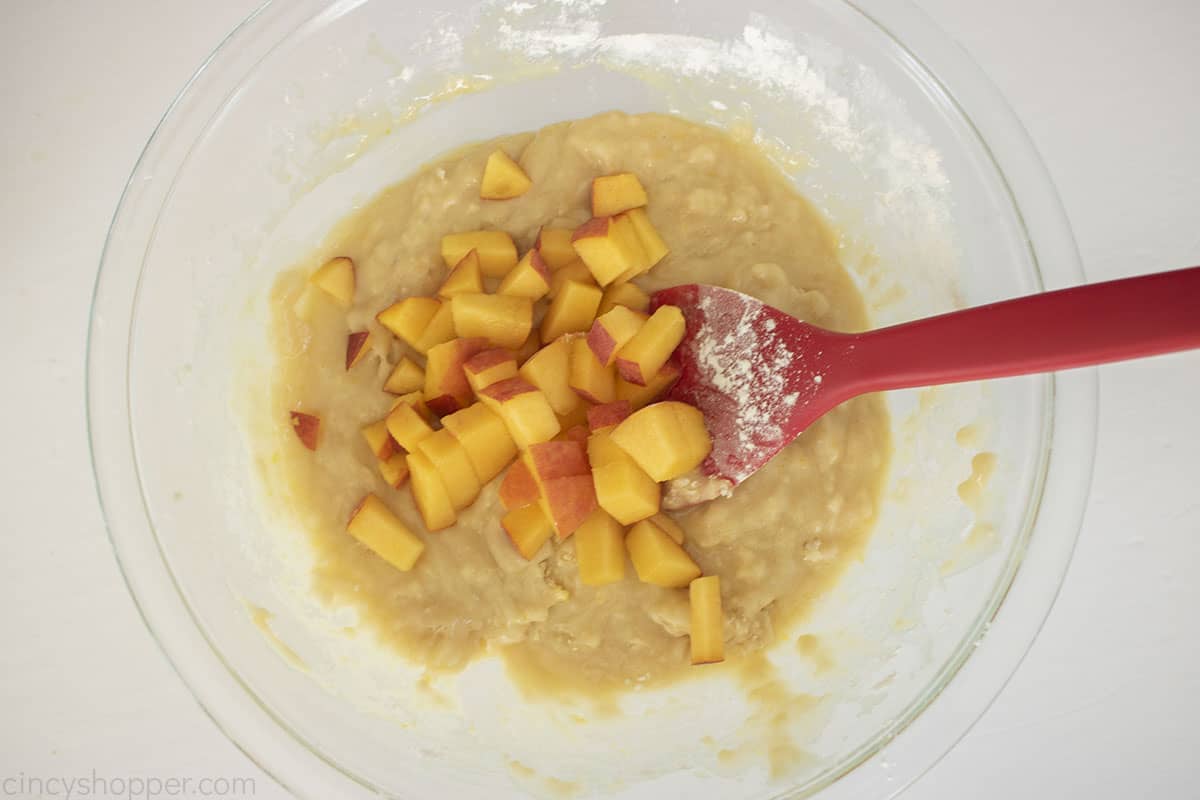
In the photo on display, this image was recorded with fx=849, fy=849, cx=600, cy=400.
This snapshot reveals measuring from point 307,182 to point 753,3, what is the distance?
49.1 inches

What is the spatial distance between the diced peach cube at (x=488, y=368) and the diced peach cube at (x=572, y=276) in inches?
9.1

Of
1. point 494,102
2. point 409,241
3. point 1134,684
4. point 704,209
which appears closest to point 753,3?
point 704,209

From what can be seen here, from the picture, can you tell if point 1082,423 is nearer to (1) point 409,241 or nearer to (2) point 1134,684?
(2) point 1134,684

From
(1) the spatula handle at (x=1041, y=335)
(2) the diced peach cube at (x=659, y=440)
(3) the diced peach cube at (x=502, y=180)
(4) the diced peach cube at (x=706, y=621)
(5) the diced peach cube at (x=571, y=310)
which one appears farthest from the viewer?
(3) the diced peach cube at (x=502, y=180)

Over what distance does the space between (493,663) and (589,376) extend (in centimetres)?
77

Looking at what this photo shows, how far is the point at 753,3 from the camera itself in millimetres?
2166

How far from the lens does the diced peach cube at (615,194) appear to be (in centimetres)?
213

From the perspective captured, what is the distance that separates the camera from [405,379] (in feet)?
7.06

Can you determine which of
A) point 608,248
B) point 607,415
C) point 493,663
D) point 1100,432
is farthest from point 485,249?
point 1100,432

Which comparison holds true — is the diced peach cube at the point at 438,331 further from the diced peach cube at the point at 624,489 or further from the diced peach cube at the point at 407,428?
the diced peach cube at the point at 624,489

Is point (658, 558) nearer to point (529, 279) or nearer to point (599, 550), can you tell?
point (599, 550)

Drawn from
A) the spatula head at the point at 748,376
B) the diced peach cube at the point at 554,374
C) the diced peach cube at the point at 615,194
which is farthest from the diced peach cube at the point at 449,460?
the diced peach cube at the point at 615,194

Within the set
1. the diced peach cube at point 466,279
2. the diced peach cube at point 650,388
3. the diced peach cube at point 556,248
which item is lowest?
the diced peach cube at point 650,388

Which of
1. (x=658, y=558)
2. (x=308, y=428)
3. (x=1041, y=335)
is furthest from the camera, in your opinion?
(x=308, y=428)
